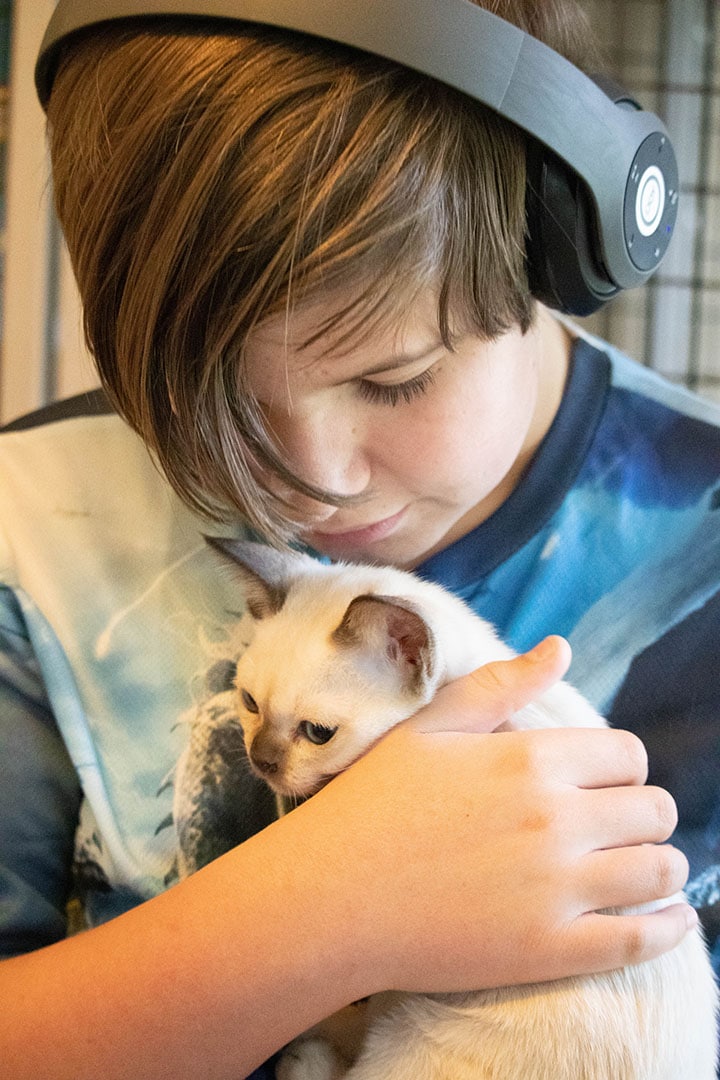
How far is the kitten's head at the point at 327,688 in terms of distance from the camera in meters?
0.72

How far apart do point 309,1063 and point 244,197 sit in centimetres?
67

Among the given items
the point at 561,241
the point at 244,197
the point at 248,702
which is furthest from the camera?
the point at 248,702

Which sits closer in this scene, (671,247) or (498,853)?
(498,853)

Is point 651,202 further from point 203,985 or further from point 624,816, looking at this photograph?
point 203,985

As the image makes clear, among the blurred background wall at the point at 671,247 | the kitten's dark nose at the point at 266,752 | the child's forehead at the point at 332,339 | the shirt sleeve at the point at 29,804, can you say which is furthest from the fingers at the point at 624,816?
the blurred background wall at the point at 671,247

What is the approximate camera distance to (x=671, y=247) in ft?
4.33

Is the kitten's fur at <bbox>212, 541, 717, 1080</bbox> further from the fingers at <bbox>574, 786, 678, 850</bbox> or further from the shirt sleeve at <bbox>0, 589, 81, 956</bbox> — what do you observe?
the shirt sleeve at <bbox>0, 589, 81, 956</bbox>

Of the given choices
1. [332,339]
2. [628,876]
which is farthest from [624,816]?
[332,339]

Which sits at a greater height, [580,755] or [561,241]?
[561,241]

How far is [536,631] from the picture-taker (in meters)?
0.86

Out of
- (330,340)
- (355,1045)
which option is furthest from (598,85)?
(355,1045)

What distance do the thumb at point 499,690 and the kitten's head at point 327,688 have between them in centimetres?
3

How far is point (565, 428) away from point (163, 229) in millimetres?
451

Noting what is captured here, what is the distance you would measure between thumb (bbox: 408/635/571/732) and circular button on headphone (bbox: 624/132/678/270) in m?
0.31
